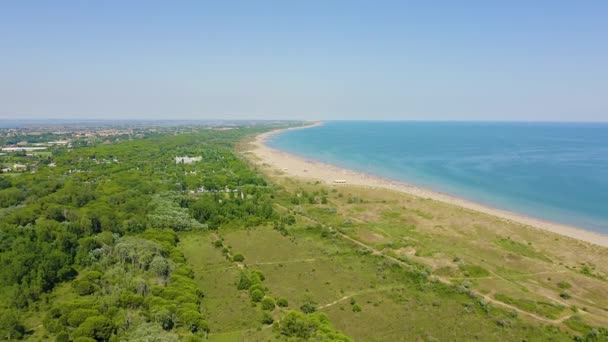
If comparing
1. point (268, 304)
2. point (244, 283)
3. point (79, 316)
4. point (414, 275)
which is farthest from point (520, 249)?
point (79, 316)

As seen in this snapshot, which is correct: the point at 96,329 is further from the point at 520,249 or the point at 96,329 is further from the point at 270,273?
the point at 520,249

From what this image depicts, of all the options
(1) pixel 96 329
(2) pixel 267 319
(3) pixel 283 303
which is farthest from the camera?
(3) pixel 283 303

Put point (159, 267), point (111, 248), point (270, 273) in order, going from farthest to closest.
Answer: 1. point (111, 248)
2. point (270, 273)
3. point (159, 267)

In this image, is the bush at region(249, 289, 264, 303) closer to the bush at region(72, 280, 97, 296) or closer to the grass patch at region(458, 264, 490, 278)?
the bush at region(72, 280, 97, 296)

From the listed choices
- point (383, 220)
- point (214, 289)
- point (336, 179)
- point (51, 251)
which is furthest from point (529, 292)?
point (336, 179)

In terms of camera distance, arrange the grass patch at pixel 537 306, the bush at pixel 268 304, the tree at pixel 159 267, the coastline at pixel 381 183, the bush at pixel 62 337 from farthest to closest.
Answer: the coastline at pixel 381 183
the tree at pixel 159 267
the bush at pixel 268 304
the grass patch at pixel 537 306
the bush at pixel 62 337

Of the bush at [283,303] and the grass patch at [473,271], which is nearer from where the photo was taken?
the bush at [283,303]

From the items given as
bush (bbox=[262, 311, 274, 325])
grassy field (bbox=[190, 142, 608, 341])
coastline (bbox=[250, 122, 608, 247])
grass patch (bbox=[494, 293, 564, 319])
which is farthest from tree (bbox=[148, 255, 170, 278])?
coastline (bbox=[250, 122, 608, 247])

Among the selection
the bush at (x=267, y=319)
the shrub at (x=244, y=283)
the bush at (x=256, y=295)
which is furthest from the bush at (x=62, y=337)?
the shrub at (x=244, y=283)

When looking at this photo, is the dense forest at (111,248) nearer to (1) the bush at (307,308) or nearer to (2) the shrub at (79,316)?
(2) the shrub at (79,316)
